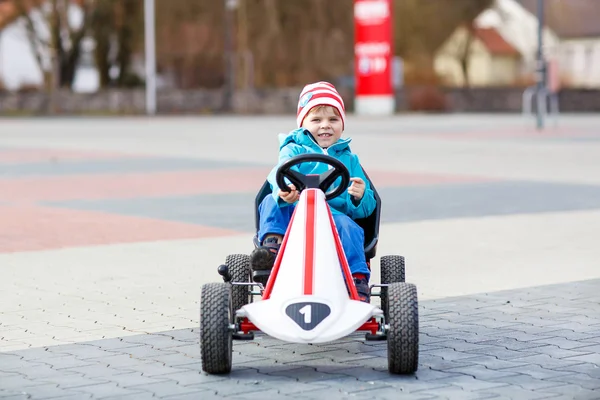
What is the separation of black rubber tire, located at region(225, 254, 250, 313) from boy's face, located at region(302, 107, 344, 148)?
0.71 metres

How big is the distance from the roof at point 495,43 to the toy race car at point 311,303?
230 feet

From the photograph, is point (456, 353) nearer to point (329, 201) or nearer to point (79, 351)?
point (329, 201)

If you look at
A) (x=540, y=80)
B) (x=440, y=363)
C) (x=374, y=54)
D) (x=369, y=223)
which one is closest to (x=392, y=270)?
(x=369, y=223)

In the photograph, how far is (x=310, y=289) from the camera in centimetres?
521

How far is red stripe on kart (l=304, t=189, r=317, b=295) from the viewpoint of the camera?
524cm

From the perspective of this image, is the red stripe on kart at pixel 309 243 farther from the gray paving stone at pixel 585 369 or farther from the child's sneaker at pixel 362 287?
the gray paving stone at pixel 585 369

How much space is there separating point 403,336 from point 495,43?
235ft

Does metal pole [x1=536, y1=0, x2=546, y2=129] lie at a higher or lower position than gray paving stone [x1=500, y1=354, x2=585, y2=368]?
higher

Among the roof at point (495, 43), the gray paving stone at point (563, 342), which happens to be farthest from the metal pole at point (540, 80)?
the roof at point (495, 43)

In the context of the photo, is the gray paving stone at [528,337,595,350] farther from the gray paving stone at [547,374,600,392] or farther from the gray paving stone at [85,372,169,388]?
the gray paving stone at [85,372,169,388]

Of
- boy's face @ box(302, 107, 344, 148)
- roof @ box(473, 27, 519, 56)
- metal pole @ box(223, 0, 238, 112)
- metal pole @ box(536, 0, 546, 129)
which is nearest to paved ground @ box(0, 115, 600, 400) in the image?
boy's face @ box(302, 107, 344, 148)

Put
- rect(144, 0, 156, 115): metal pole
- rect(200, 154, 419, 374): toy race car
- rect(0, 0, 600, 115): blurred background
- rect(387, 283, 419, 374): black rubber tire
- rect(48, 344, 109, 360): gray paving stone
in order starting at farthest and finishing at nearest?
rect(0, 0, 600, 115): blurred background < rect(144, 0, 156, 115): metal pole < rect(48, 344, 109, 360): gray paving stone < rect(387, 283, 419, 374): black rubber tire < rect(200, 154, 419, 374): toy race car

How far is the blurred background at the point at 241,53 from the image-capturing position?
5062 cm

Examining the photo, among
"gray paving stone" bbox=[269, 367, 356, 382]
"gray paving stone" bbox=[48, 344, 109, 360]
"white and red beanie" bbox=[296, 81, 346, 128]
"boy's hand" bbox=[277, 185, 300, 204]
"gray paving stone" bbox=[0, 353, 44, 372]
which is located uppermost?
"white and red beanie" bbox=[296, 81, 346, 128]
